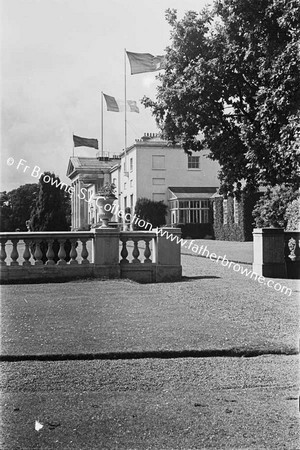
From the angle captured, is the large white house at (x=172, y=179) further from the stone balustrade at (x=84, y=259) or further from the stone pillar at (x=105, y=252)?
the stone pillar at (x=105, y=252)

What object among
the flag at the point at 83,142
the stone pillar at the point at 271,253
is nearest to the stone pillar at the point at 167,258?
the stone pillar at the point at 271,253

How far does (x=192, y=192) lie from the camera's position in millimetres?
49281

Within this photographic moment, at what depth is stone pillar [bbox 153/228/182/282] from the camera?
14123mm

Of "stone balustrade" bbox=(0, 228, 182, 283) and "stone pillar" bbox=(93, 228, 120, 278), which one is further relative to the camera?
"stone pillar" bbox=(93, 228, 120, 278)

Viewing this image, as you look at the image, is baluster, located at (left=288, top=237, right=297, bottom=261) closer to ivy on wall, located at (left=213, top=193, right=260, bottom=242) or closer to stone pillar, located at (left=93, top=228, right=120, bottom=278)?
stone pillar, located at (left=93, top=228, right=120, bottom=278)

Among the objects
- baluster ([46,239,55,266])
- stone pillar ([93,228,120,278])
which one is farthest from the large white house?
baluster ([46,239,55,266])

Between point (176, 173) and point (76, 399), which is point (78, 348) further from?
point (176, 173)

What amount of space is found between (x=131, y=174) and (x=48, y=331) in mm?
44034

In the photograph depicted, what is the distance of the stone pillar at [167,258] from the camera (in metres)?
14.1

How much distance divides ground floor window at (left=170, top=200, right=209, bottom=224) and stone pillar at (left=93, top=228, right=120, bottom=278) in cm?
3457

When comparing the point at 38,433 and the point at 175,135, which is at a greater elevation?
the point at 175,135

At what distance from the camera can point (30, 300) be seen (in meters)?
10.7

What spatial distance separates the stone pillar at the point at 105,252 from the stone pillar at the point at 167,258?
102 cm

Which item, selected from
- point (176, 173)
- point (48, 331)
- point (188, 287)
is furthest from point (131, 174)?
point (48, 331)
